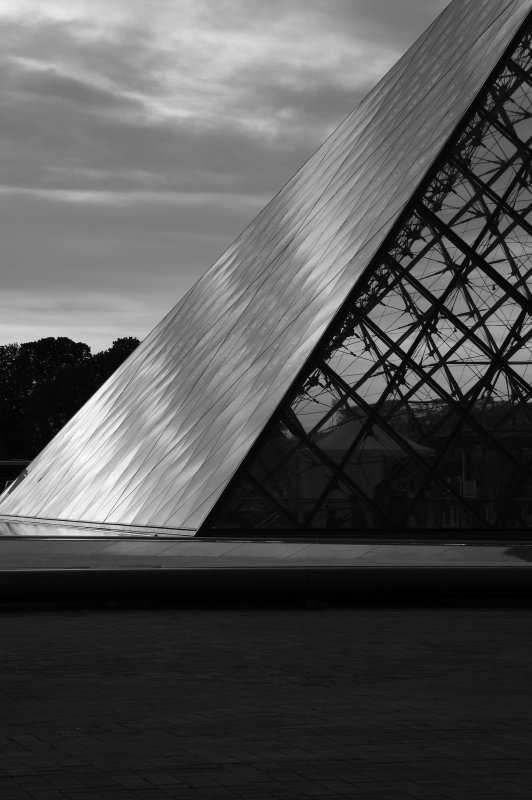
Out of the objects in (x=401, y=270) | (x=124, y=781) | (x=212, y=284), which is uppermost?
(x=212, y=284)

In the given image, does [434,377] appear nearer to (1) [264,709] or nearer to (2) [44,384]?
(1) [264,709]

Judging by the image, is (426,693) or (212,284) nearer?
(426,693)

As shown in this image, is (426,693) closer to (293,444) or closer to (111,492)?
(293,444)

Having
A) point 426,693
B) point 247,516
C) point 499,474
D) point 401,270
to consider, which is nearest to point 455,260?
point 401,270

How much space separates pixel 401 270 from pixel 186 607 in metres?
7.39

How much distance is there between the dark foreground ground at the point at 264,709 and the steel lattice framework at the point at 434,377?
5.59m

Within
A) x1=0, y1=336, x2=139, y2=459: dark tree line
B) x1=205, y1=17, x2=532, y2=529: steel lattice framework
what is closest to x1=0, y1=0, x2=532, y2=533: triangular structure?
x1=205, y1=17, x2=532, y2=529: steel lattice framework

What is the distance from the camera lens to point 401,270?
Result: 18.4 m

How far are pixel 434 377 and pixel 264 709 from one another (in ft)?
36.9

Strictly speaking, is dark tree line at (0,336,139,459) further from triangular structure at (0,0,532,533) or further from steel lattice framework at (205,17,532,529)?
steel lattice framework at (205,17,532,529)

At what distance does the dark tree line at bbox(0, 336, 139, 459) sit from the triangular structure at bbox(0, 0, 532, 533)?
8948 cm

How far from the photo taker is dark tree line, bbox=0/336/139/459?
112250 millimetres

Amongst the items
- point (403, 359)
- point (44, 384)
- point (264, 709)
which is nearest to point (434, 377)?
point (403, 359)

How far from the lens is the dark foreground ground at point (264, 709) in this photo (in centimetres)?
538
